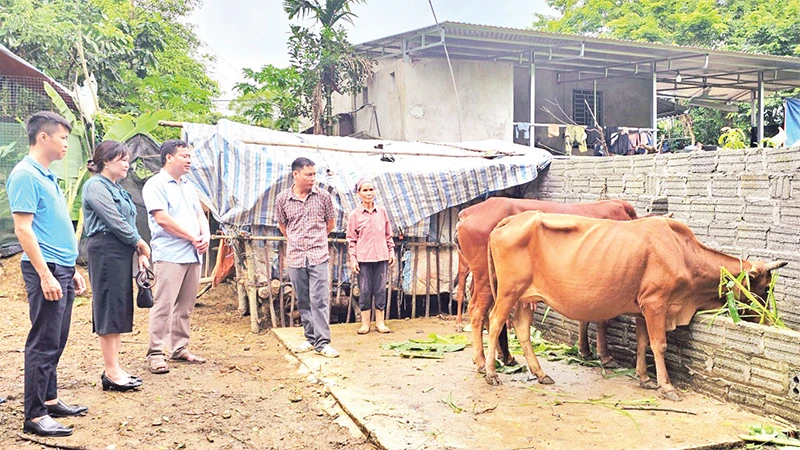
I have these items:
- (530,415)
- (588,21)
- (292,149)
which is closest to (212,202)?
(292,149)

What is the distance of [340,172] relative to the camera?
754 centimetres

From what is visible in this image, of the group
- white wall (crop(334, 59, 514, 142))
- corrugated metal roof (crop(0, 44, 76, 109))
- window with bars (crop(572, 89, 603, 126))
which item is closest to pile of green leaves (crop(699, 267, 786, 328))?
white wall (crop(334, 59, 514, 142))

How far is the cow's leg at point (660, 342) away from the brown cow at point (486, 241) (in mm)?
779

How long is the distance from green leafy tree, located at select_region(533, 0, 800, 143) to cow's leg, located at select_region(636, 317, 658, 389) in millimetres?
16896

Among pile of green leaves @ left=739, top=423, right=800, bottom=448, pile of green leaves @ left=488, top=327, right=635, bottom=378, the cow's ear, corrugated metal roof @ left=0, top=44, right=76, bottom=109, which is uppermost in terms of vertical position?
corrugated metal roof @ left=0, top=44, right=76, bottom=109

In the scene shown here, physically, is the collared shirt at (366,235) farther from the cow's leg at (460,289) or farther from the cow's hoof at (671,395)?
the cow's hoof at (671,395)

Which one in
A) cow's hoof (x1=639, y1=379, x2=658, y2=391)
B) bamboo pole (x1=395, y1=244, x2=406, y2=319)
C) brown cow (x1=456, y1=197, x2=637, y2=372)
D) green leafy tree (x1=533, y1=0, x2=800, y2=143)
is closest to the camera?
cow's hoof (x1=639, y1=379, x2=658, y2=391)

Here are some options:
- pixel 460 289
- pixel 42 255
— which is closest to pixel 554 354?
pixel 460 289

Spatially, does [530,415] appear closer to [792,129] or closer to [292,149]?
[292,149]

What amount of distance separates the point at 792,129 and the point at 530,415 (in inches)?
504

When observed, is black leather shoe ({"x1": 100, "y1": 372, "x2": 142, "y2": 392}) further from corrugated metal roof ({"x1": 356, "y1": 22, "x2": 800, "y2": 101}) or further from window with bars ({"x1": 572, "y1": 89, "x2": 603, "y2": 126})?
window with bars ({"x1": 572, "y1": 89, "x2": 603, "y2": 126})

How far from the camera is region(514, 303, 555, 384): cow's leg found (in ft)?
16.7

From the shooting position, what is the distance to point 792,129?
13922 millimetres

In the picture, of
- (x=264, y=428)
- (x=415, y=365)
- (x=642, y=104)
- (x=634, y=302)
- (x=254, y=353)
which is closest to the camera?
(x=264, y=428)
